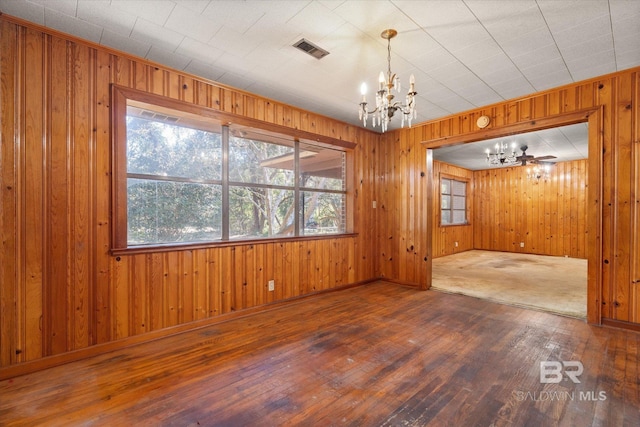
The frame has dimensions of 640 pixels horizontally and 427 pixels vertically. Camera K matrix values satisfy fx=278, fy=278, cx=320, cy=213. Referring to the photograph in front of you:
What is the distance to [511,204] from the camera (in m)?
8.90

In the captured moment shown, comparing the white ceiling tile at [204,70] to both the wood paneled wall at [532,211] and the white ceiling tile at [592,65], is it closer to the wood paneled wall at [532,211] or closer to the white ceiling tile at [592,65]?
the white ceiling tile at [592,65]

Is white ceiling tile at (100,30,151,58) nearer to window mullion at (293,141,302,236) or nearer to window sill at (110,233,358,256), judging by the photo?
window sill at (110,233,358,256)

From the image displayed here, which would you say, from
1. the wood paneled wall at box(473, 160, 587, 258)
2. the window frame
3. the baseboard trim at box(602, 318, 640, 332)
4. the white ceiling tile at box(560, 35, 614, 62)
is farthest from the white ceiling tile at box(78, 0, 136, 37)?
the wood paneled wall at box(473, 160, 587, 258)

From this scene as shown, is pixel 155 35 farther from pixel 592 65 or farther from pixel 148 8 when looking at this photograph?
pixel 592 65

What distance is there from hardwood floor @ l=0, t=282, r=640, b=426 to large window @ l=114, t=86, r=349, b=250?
1142mm

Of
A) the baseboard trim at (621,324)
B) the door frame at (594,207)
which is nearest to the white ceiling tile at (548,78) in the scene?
the door frame at (594,207)

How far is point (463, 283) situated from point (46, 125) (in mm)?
5831

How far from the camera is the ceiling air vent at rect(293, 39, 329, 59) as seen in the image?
2485 mm

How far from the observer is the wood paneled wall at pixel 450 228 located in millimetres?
8055

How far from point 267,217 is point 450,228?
266 inches

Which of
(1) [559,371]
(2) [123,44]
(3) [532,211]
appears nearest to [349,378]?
(1) [559,371]

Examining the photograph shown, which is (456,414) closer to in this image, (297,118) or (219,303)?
(219,303)

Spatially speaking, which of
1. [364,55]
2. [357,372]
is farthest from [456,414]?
[364,55]

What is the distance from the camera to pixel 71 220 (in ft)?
7.94
